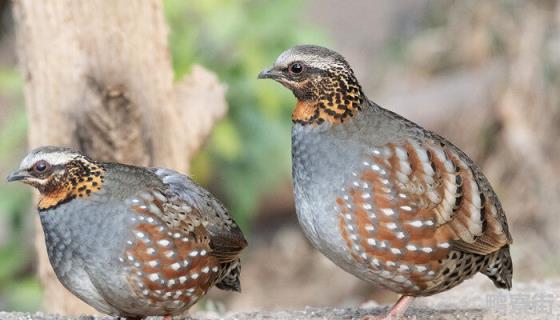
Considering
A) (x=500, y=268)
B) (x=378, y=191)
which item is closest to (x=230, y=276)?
(x=378, y=191)

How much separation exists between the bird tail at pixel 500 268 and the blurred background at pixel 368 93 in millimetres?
3117

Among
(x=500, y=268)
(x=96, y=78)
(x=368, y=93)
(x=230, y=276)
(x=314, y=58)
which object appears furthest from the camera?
(x=368, y=93)

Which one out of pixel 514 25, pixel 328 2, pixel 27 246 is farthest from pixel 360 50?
pixel 27 246

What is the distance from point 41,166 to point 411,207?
6.54 feet

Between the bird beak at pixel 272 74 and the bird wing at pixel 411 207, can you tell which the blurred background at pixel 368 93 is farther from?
the bird wing at pixel 411 207

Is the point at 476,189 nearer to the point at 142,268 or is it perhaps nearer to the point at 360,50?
the point at 142,268

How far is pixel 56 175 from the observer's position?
5.59 metres

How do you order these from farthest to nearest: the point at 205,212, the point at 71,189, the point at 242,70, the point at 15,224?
the point at 242,70 → the point at 15,224 → the point at 205,212 → the point at 71,189

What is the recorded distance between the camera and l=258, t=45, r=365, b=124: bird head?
19.0ft

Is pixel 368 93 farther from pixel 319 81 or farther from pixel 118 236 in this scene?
pixel 118 236

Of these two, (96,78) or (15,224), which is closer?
(96,78)

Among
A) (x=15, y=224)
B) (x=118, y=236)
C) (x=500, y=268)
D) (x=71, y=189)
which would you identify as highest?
(x=71, y=189)

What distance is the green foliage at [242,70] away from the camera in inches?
396

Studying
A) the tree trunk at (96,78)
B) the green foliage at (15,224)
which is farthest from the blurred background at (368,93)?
the tree trunk at (96,78)
